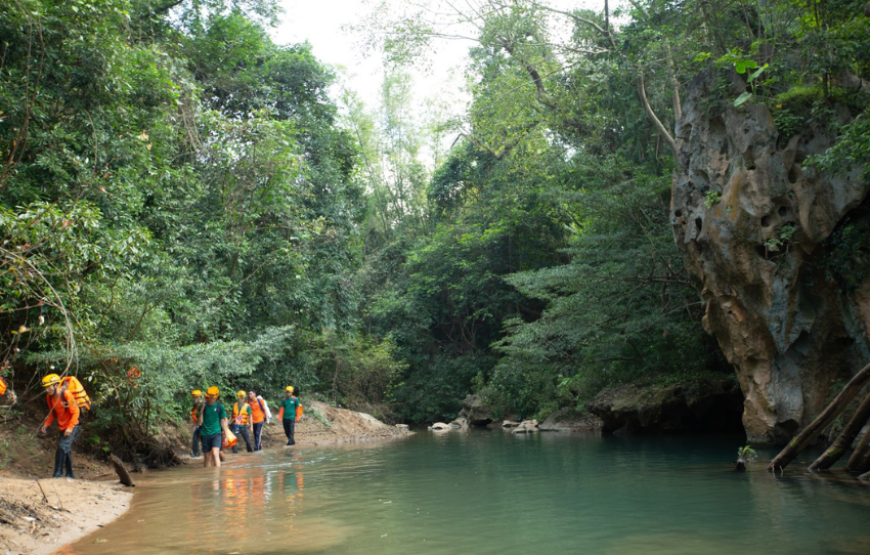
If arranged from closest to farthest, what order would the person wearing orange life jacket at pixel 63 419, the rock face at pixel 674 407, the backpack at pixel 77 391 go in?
the person wearing orange life jacket at pixel 63 419 < the backpack at pixel 77 391 < the rock face at pixel 674 407

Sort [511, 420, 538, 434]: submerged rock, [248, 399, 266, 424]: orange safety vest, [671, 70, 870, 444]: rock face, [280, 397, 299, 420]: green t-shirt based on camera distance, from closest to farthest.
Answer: [671, 70, 870, 444]: rock face → [248, 399, 266, 424]: orange safety vest → [280, 397, 299, 420]: green t-shirt → [511, 420, 538, 434]: submerged rock

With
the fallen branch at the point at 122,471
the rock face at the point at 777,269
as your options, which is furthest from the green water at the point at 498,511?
A: the rock face at the point at 777,269

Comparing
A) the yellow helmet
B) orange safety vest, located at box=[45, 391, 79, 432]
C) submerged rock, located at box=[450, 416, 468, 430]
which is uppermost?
the yellow helmet

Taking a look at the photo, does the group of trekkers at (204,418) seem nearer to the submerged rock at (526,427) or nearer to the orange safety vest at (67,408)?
the orange safety vest at (67,408)

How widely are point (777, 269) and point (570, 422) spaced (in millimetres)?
12354

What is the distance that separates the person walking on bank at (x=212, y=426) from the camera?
44.4ft

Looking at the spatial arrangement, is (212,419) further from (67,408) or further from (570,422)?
(570,422)

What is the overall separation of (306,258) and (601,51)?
10.3 metres

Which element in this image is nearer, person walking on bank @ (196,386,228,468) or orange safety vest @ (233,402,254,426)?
person walking on bank @ (196,386,228,468)

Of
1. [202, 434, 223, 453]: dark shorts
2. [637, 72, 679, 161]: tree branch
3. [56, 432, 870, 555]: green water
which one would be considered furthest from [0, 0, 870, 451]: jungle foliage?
[56, 432, 870, 555]: green water

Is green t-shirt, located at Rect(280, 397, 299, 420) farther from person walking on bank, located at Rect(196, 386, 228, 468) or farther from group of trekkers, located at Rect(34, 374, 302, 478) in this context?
person walking on bank, located at Rect(196, 386, 228, 468)

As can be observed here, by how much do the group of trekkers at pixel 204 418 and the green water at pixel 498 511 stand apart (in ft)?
3.24

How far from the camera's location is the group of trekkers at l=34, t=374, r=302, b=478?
980 cm

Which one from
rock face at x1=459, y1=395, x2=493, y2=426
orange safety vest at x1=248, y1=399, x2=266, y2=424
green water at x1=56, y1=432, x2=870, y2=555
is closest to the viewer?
green water at x1=56, y1=432, x2=870, y2=555
